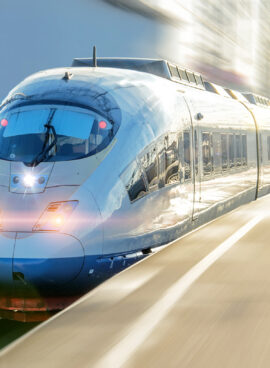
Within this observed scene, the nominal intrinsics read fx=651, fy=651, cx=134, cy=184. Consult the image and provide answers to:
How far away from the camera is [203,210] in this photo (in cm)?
870

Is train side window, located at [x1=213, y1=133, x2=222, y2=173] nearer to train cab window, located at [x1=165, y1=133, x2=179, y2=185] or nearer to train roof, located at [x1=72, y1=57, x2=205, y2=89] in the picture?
train roof, located at [x1=72, y1=57, x2=205, y2=89]

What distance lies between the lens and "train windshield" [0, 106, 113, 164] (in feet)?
20.0

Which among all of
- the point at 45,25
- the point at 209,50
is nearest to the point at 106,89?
the point at 45,25

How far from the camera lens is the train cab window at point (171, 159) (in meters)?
7.02

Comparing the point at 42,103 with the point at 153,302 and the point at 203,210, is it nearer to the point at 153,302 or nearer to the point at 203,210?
the point at 203,210

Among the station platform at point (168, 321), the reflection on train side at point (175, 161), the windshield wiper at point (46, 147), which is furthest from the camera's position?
the reflection on train side at point (175, 161)

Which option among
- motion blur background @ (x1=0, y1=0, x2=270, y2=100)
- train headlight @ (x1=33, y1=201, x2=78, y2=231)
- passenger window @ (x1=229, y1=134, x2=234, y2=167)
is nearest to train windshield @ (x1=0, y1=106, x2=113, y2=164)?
train headlight @ (x1=33, y1=201, x2=78, y2=231)

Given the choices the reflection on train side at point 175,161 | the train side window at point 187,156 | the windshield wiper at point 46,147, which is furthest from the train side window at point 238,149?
the windshield wiper at point 46,147

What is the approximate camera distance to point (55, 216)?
5488 millimetres

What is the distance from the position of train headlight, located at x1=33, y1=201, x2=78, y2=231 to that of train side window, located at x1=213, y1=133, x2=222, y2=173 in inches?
174

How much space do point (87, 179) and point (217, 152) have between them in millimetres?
4375

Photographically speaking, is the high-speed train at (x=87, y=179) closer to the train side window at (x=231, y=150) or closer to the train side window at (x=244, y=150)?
the train side window at (x=231, y=150)

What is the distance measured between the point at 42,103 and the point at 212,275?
353 centimetres

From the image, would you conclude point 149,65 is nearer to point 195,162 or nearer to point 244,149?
point 195,162
